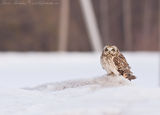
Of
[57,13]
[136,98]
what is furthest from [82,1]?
[136,98]

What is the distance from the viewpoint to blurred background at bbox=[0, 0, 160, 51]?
8156mm

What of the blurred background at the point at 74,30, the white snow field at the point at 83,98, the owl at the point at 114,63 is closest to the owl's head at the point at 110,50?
the owl at the point at 114,63

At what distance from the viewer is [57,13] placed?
320 inches

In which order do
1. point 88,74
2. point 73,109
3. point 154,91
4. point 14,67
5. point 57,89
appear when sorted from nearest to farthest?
point 73,109 → point 154,91 → point 57,89 → point 88,74 → point 14,67

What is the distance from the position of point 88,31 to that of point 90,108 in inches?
241

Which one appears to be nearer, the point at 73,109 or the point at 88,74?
the point at 73,109

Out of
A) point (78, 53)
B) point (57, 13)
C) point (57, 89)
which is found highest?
point (57, 89)

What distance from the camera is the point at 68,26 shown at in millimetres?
8242

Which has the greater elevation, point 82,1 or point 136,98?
point 136,98

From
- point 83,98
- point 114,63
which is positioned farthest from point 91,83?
point 83,98

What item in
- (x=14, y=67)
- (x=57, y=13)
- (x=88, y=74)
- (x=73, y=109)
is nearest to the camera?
(x=73, y=109)

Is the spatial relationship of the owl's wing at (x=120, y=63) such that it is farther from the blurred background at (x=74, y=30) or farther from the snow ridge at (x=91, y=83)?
the blurred background at (x=74, y=30)

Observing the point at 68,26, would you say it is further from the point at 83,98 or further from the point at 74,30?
the point at 83,98

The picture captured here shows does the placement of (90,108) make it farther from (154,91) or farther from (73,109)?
(154,91)
